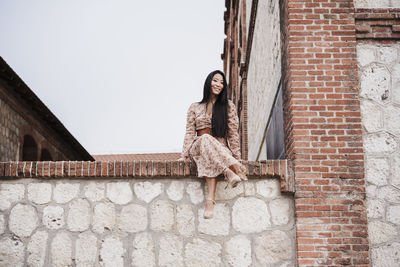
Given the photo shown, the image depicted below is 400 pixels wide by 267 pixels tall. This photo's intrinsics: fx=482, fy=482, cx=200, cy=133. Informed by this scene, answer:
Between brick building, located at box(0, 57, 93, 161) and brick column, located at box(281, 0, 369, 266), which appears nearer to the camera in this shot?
brick column, located at box(281, 0, 369, 266)

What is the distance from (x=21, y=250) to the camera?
5.26m

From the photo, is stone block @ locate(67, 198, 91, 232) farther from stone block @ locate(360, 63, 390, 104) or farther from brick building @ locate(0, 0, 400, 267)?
stone block @ locate(360, 63, 390, 104)

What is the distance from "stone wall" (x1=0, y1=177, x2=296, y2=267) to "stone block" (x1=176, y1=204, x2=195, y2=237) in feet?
0.04

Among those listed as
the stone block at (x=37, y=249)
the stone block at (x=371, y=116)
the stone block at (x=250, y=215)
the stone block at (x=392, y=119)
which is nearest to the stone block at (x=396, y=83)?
the stone block at (x=392, y=119)

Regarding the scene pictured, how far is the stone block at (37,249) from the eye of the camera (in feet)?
17.1

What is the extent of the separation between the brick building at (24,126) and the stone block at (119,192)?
6777mm

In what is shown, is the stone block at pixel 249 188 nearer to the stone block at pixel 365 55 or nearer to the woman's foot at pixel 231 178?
the woman's foot at pixel 231 178

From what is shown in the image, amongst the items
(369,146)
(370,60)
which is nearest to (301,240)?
(369,146)

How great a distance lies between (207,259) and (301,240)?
1002 mm

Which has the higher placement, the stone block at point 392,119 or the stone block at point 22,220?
the stone block at point 392,119

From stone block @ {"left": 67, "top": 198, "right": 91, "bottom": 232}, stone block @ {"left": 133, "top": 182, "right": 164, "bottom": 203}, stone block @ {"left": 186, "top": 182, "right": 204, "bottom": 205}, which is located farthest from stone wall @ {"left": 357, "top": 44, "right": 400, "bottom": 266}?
stone block @ {"left": 67, "top": 198, "right": 91, "bottom": 232}

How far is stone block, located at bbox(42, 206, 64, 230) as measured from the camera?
5.29m

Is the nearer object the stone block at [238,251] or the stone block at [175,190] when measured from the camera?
the stone block at [238,251]

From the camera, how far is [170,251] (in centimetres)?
514
